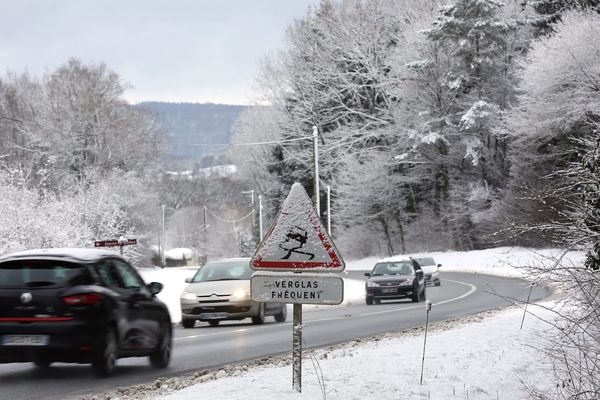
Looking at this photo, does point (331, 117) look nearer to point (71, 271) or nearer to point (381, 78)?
point (381, 78)

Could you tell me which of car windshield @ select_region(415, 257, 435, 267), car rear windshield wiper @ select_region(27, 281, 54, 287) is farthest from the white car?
car rear windshield wiper @ select_region(27, 281, 54, 287)

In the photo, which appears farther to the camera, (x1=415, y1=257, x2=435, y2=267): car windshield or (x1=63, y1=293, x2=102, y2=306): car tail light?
(x1=415, y1=257, x2=435, y2=267): car windshield

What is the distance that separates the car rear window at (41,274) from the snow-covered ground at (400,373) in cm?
154

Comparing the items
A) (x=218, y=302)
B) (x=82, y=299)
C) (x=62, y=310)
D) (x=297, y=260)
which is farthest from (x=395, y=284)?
(x=297, y=260)

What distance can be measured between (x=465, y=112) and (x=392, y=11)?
40.8 feet

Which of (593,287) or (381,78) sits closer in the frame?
(593,287)

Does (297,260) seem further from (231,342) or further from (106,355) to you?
(231,342)

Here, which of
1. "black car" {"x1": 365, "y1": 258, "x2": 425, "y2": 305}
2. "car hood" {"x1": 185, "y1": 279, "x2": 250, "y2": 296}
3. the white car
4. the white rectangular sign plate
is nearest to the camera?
the white rectangular sign plate

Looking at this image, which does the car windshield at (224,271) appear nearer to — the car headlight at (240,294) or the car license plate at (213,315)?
the car headlight at (240,294)

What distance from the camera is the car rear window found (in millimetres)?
12008

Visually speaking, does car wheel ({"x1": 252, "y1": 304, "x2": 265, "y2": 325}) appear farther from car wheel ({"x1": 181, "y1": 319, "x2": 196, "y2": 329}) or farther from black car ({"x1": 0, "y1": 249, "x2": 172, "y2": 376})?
black car ({"x1": 0, "y1": 249, "x2": 172, "y2": 376})

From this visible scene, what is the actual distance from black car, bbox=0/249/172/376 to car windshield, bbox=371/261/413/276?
21854 mm

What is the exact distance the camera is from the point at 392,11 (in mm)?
73312

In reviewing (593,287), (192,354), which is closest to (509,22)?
(192,354)
